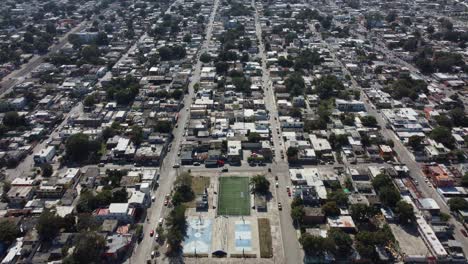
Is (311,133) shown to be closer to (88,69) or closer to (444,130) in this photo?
(444,130)

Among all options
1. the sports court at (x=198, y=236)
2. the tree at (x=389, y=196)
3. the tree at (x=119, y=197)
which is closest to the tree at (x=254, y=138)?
the sports court at (x=198, y=236)

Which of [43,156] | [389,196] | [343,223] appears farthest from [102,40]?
[389,196]

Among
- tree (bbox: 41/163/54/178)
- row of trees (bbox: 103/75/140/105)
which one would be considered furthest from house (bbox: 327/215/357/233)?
row of trees (bbox: 103/75/140/105)

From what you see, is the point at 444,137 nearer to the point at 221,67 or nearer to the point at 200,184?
the point at 200,184

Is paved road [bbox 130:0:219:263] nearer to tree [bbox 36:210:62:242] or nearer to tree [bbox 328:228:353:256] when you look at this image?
tree [bbox 36:210:62:242]

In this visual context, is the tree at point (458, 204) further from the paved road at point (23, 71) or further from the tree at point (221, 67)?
the paved road at point (23, 71)

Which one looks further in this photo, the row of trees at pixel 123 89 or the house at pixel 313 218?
the row of trees at pixel 123 89
